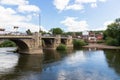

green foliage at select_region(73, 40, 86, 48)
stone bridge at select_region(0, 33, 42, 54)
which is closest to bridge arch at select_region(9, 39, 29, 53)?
stone bridge at select_region(0, 33, 42, 54)

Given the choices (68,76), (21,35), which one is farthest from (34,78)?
(21,35)

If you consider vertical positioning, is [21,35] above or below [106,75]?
above

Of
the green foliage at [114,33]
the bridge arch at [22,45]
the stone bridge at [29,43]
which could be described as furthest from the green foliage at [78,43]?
the bridge arch at [22,45]

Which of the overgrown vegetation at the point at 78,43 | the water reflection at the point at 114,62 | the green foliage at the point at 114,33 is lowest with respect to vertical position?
the water reflection at the point at 114,62

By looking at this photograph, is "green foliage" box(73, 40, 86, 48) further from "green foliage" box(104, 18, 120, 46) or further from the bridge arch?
the bridge arch

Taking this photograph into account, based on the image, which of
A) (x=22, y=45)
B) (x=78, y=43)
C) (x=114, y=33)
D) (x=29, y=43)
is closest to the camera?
(x=29, y=43)

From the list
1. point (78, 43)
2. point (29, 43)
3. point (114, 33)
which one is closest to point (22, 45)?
point (29, 43)

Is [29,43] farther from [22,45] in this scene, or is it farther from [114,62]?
[114,62]

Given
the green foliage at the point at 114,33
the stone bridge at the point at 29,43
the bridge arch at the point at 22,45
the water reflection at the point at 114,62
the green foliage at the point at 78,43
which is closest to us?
Answer: the water reflection at the point at 114,62

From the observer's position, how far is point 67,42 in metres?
122

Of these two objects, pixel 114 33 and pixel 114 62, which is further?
pixel 114 33

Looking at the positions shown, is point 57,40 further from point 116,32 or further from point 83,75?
point 83,75

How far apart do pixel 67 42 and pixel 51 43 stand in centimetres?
1929

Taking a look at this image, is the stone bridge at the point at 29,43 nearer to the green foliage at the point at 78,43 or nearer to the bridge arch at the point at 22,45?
the bridge arch at the point at 22,45
